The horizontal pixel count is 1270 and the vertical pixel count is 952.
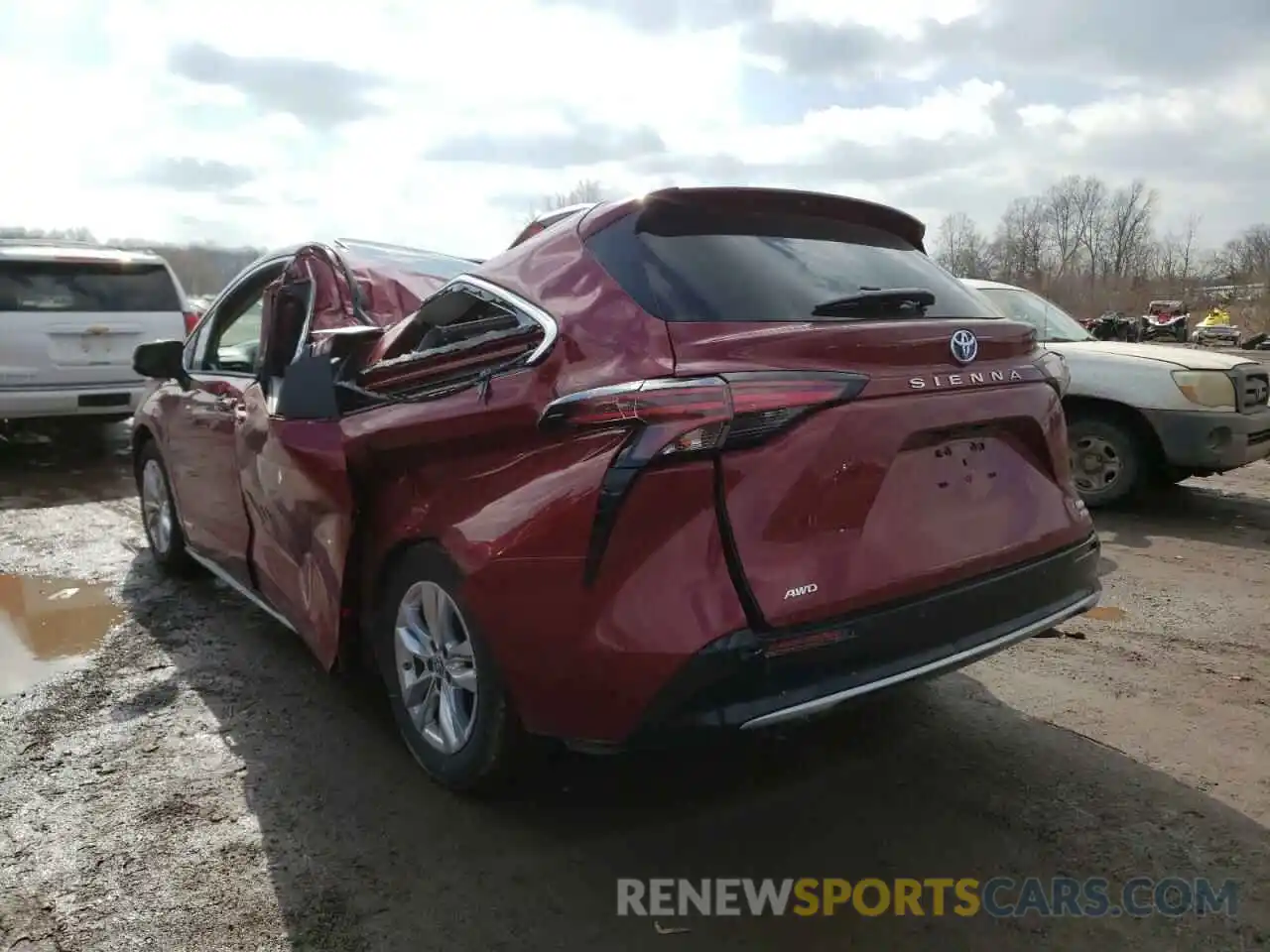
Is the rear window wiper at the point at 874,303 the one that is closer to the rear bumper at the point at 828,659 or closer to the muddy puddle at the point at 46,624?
the rear bumper at the point at 828,659

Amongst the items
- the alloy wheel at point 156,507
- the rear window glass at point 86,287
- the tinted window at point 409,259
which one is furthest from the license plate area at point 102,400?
the tinted window at point 409,259

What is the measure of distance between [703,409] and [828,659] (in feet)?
2.24

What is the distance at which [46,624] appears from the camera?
4.99m

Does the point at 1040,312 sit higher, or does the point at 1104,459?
the point at 1040,312

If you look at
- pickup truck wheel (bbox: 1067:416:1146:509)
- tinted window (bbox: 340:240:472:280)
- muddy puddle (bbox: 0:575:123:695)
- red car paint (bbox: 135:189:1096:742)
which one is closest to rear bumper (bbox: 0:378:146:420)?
muddy puddle (bbox: 0:575:123:695)

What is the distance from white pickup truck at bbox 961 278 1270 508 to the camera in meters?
6.75

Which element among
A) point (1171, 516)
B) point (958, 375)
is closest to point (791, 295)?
point (958, 375)

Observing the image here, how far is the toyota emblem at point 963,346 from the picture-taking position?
2.80 meters

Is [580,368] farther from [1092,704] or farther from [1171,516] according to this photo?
[1171,516]

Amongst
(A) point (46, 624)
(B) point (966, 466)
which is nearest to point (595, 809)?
(B) point (966, 466)

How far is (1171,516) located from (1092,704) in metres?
3.90

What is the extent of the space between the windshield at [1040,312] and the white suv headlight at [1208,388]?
3.62ft

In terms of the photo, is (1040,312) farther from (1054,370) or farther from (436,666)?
(436,666)

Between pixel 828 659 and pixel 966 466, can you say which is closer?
pixel 828 659
